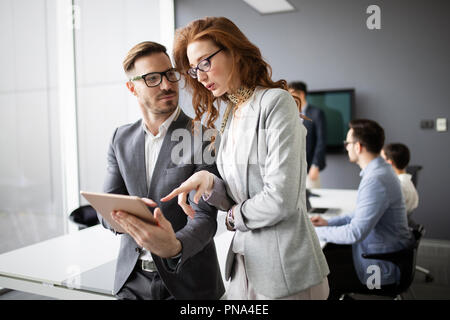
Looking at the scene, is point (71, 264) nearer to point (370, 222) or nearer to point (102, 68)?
point (102, 68)

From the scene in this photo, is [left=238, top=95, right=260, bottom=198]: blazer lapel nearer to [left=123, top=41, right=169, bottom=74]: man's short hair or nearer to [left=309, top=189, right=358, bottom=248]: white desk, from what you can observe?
[left=123, top=41, right=169, bottom=74]: man's short hair

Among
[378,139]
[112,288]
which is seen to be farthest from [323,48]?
[112,288]

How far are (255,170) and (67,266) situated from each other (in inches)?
36.3

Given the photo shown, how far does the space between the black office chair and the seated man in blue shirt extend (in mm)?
1140

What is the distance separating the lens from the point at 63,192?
1681 mm

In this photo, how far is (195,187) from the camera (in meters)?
1.07

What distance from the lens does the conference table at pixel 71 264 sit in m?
1.36

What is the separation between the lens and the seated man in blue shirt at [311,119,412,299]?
2.15 m

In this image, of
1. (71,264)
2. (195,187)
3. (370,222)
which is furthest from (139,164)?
(370,222)

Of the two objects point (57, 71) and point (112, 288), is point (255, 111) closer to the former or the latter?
point (112, 288)

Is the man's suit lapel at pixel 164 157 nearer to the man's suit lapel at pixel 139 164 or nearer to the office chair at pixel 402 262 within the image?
the man's suit lapel at pixel 139 164

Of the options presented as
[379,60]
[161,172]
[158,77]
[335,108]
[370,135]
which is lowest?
[161,172]

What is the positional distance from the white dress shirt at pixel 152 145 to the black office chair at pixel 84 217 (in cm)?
60

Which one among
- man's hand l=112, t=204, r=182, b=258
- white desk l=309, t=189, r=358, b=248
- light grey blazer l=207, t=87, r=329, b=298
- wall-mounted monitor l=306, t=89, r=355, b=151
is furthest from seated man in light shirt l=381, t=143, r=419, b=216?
man's hand l=112, t=204, r=182, b=258
